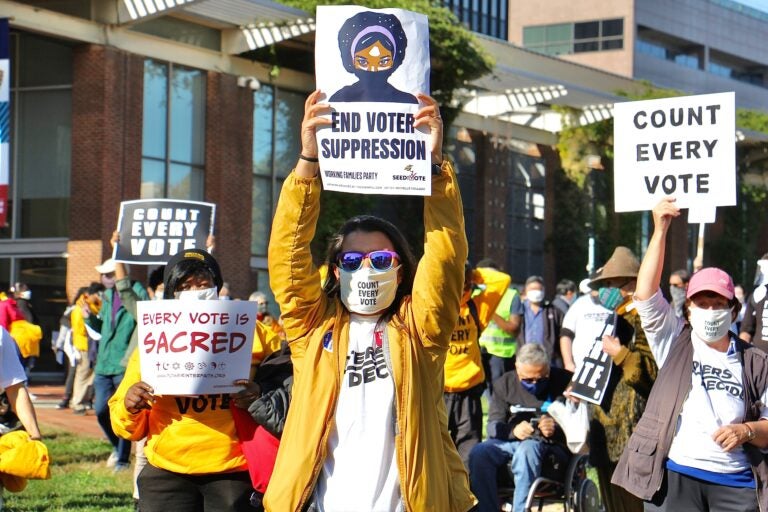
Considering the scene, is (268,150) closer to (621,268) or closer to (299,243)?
(621,268)

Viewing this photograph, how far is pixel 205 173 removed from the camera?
1153 inches

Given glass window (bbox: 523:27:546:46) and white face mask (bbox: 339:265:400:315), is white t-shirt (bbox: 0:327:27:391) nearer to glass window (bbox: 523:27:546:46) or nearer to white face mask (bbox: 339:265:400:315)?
white face mask (bbox: 339:265:400:315)

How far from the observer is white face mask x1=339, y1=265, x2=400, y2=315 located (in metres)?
4.75

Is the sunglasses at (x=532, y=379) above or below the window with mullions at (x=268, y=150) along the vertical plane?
below

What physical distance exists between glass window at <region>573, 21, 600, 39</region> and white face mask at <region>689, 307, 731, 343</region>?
55608 millimetres

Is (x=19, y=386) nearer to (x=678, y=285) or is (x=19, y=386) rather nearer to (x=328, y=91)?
(x=328, y=91)

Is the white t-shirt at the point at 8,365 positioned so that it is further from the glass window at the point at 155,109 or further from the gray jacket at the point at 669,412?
the glass window at the point at 155,109

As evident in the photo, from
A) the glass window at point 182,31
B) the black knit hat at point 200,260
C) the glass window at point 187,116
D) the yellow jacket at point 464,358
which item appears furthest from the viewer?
the glass window at point 187,116

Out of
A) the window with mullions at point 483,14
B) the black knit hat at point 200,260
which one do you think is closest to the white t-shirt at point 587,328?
the black knit hat at point 200,260

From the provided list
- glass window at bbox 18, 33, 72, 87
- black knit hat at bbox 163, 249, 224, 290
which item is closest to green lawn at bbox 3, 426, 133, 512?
black knit hat at bbox 163, 249, 224, 290

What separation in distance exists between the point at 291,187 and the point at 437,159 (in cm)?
55

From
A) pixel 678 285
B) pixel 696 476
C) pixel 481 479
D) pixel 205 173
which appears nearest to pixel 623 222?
pixel 205 173

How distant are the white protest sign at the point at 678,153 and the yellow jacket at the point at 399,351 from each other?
2610 mm

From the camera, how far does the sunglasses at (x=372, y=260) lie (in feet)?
15.6
